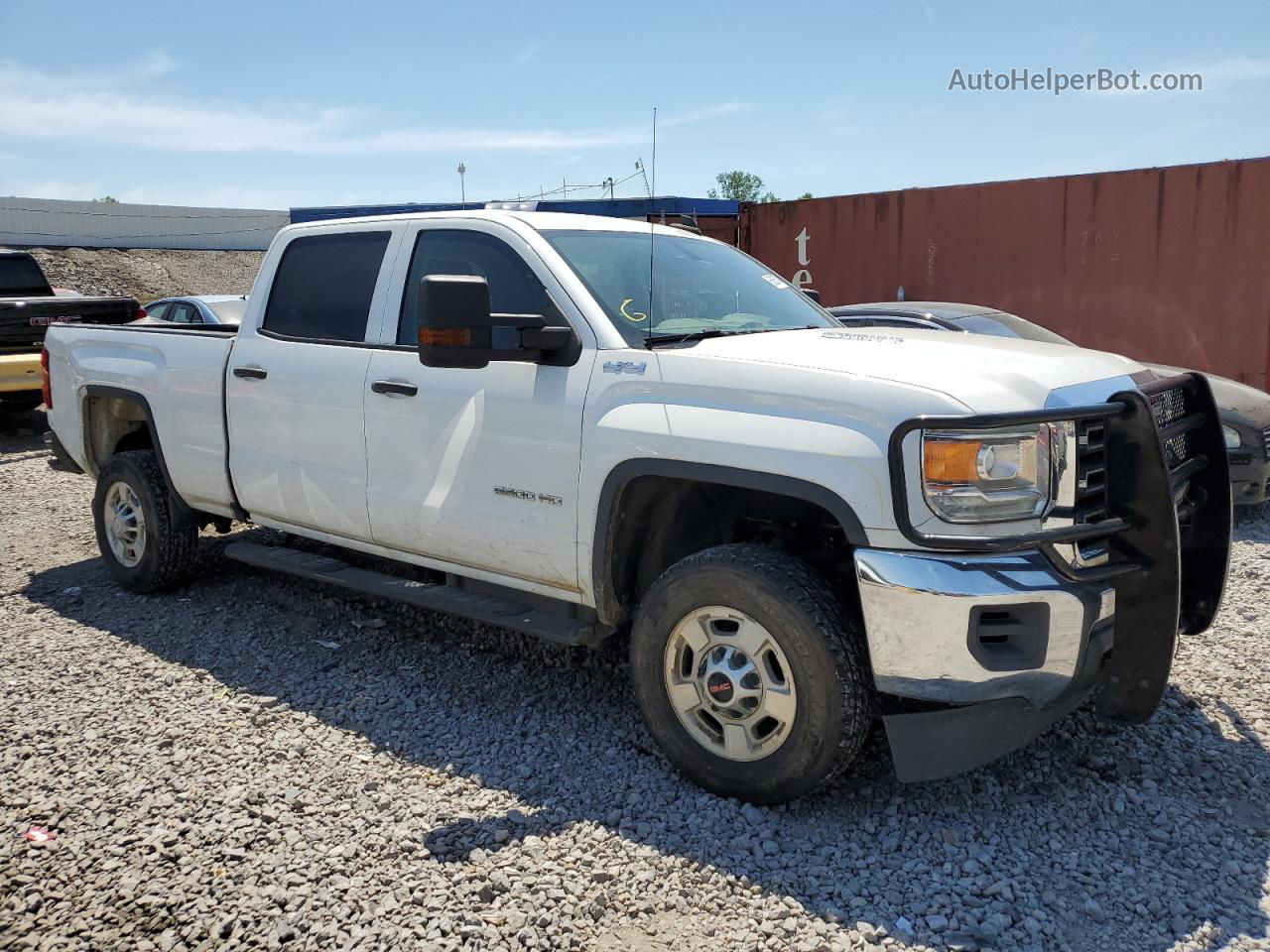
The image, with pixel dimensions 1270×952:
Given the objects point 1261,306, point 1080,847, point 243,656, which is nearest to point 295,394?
point 243,656

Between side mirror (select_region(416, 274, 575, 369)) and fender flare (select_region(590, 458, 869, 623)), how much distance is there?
51cm

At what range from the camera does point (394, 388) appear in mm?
4059

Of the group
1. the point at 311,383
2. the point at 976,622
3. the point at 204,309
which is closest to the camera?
the point at 976,622

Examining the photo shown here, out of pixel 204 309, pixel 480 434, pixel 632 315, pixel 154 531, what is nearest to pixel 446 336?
pixel 480 434

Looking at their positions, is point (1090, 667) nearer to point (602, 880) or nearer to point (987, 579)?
point (987, 579)

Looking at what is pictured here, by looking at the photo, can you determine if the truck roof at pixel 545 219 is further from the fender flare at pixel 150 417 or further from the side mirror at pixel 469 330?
the fender flare at pixel 150 417

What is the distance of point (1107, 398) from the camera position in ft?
10.0

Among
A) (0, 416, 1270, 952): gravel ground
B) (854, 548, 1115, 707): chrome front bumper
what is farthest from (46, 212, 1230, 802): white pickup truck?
(0, 416, 1270, 952): gravel ground

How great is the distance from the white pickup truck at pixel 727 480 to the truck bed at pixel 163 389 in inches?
2.1

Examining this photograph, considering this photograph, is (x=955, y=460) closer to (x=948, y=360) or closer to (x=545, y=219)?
(x=948, y=360)

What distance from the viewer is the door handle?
401cm

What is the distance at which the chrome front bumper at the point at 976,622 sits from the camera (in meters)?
2.76

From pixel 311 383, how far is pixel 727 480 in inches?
84.4

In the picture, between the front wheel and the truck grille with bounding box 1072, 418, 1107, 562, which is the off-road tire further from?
the truck grille with bounding box 1072, 418, 1107, 562
